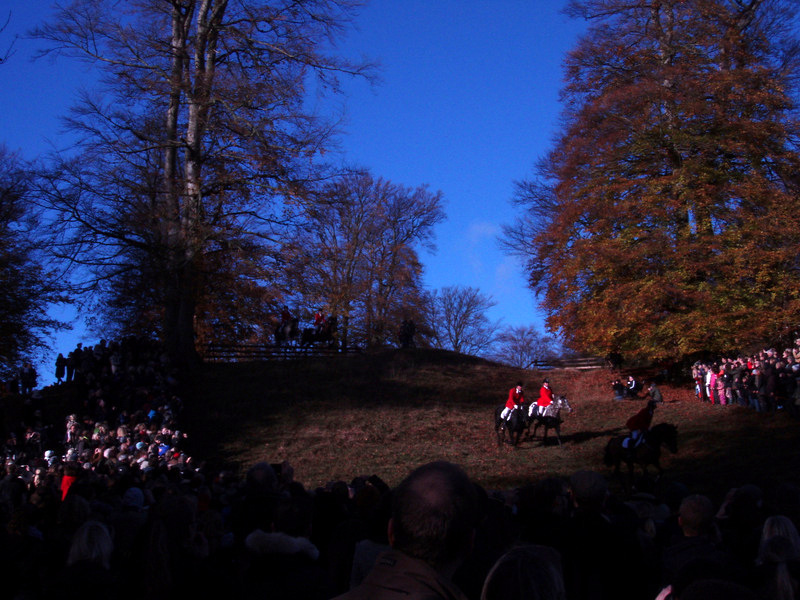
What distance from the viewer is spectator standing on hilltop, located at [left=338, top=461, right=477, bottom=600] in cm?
233

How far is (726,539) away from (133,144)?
2458 cm

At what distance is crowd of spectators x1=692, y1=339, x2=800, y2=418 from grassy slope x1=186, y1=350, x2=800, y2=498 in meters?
0.57

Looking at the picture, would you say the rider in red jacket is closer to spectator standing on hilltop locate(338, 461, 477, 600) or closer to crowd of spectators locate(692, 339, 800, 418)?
crowd of spectators locate(692, 339, 800, 418)

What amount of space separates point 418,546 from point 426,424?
76.0 ft

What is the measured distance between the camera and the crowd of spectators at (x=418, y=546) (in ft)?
8.18

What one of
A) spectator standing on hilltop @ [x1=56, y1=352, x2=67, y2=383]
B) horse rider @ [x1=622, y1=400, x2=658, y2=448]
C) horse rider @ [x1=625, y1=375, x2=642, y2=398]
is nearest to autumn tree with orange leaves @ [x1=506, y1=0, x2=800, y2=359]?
horse rider @ [x1=625, y1=375, x2=642, y2=398]

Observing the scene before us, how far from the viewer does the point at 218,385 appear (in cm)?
2766

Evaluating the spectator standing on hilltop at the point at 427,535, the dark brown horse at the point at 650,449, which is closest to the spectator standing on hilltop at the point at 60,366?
the dark brown horse at the point at 650,449

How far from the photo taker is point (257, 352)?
3288 cm

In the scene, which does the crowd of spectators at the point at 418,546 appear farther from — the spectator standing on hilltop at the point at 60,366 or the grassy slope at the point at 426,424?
the spectator standing on hilltop at the point at 60,366

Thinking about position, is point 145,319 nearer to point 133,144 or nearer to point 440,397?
point 133,144

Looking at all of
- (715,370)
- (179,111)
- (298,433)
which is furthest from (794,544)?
(179,111)

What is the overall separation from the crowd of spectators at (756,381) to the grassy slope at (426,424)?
567 millimetres

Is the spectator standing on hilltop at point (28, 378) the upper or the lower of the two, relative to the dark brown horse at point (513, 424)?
upper
